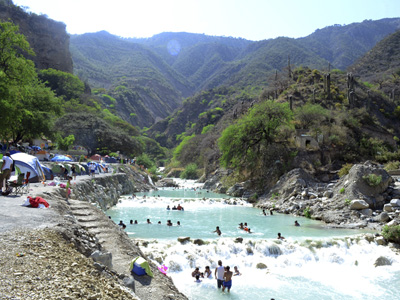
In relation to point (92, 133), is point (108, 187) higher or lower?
lower

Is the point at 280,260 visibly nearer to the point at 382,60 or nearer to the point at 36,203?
the point at 36,203

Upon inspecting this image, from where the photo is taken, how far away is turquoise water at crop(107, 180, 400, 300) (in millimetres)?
11773

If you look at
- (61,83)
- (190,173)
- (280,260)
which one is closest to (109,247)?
(280,260)

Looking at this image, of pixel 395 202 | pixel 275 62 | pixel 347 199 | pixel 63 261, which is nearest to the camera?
pixel 63 261

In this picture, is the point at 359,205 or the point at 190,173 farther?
the point at 190,173

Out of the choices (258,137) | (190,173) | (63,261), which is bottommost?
(190,173)

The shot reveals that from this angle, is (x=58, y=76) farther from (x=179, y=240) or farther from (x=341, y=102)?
(x=179, y=240)

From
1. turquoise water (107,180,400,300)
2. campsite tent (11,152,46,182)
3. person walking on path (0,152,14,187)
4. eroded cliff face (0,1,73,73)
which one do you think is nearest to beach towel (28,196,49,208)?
person walking on path (0,152,14,187)

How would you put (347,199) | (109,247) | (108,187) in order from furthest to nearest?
(108,187) < (347,199) < (109,247)

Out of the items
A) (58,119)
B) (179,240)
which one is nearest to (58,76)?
(58,119)

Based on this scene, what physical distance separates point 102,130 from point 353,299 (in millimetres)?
55083

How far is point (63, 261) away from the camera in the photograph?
5.88m

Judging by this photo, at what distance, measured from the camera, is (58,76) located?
84188mm

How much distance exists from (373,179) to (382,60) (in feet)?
262
